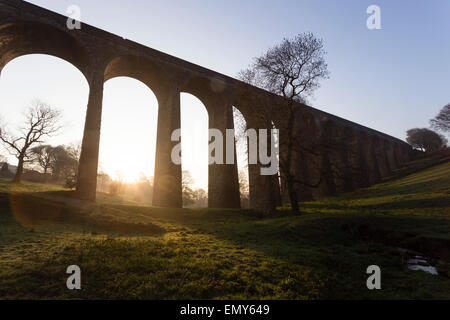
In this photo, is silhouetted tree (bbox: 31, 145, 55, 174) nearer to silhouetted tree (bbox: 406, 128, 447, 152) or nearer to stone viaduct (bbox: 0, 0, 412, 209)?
stone viaduct (bbox: 0, 0, 412, 209)

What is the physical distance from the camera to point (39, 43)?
758 inches

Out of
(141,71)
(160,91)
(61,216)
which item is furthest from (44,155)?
(61,216)

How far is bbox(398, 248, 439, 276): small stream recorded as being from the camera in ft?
21.4

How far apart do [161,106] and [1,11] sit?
13159 millimetres

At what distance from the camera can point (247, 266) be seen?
6.02 m

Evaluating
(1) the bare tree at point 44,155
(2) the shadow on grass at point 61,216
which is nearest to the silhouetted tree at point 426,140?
(2) the shadow on grass at point 61,216

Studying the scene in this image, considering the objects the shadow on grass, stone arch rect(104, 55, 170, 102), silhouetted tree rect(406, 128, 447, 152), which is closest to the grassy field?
the shadow on grass

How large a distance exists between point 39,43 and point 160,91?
1044cm

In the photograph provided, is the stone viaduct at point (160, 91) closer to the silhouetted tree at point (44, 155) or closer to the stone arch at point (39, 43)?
the stone arch at point (39, 43)

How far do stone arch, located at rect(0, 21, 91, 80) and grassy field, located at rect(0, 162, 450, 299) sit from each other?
13767 mm

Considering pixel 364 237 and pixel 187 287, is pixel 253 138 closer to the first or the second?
pixel 364 237

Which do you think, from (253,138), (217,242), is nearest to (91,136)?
(253,138)

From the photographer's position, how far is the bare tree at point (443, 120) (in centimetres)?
5559

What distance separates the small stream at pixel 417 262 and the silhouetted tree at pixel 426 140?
94472 mm
